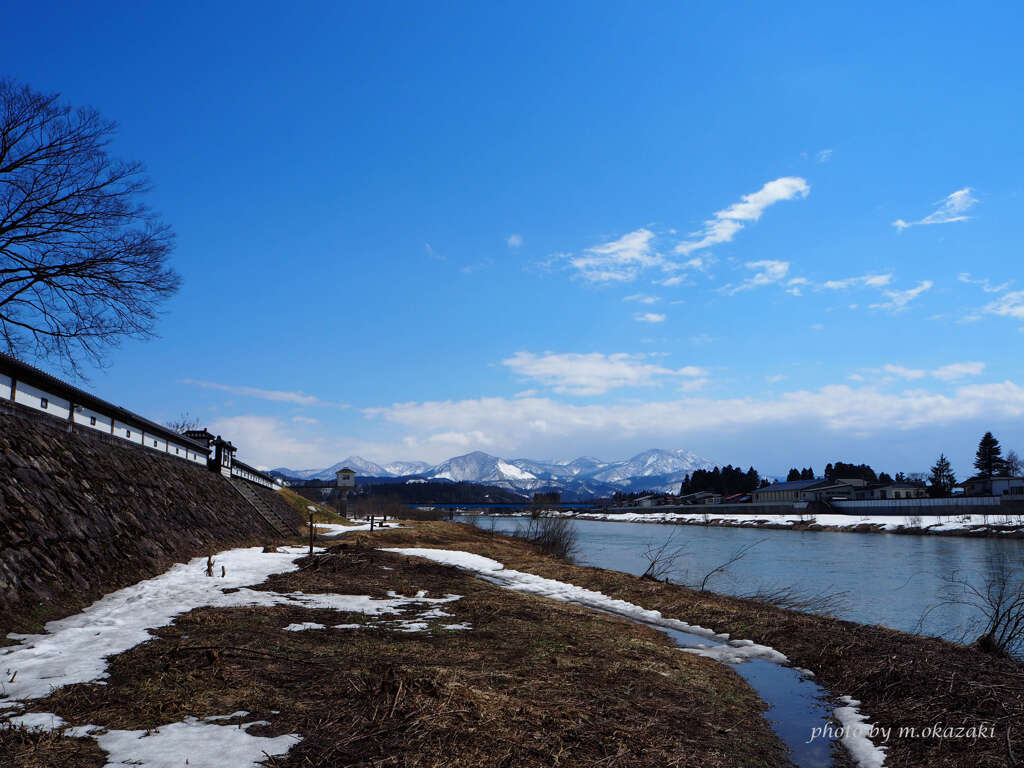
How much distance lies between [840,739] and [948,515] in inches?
3208

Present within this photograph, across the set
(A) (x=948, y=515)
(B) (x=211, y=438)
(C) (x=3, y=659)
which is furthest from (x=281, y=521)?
(A) (x=948, y=515)

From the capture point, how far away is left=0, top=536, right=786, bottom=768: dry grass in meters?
5.52

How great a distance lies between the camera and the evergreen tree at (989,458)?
113 meters

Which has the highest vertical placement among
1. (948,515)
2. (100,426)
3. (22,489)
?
(100,426)

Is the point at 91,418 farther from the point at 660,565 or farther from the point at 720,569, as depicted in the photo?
the point at 660,565

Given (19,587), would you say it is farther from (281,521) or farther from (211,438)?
(211,438)

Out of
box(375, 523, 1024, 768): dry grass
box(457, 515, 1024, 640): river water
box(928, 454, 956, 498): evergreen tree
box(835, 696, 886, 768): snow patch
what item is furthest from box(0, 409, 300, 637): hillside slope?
box(928, 454, 956, 498): evergreen tree

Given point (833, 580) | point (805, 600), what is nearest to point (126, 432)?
point (805, 600)

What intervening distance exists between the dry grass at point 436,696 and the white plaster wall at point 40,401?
10585mm

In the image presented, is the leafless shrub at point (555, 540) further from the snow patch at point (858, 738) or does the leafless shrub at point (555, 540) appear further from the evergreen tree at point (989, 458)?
the evergreen tree at point (989, 458)

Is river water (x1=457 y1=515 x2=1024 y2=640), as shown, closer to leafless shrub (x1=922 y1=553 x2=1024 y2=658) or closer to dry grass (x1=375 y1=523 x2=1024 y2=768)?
leafless shrub (x1=922 y1=553 x2=1024 y2=658)

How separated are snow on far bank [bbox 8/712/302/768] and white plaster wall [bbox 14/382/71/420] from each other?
14.4 metres

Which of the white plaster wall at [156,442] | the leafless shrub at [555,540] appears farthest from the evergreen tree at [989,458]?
the white plaster wall at [156,442]

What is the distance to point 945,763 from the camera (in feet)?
19.2
